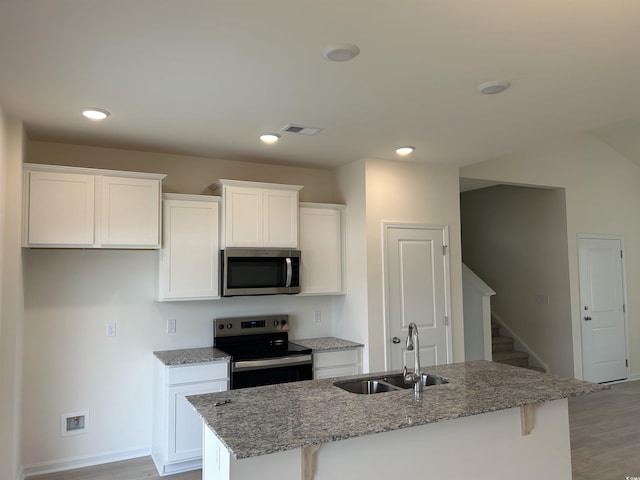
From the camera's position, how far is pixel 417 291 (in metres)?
4.61

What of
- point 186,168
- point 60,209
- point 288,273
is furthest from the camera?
point 186,168

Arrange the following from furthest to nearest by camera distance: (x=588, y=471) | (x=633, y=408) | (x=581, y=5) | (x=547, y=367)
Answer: (x=547, y=367) → (x=633, y=408) → (x=588, y=471) → (x=581, y=5)

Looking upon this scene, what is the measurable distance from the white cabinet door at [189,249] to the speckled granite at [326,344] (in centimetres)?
97

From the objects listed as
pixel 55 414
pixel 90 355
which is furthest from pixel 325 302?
pixel 55 414

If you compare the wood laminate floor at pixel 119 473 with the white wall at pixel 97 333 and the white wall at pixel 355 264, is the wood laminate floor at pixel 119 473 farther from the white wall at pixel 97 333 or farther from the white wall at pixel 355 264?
the white wall at pixel 355 264

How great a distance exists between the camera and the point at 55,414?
12.2 feet

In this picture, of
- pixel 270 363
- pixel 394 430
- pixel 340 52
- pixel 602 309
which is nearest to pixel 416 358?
pixel 394 430

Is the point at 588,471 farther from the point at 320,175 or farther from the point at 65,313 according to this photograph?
the point at 65,313

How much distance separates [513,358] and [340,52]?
17.9 ft

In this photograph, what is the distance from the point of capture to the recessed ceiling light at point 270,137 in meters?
3.67

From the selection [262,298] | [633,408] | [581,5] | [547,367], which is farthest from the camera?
[547,367]

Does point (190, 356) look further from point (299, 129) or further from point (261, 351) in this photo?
point (299, 129)

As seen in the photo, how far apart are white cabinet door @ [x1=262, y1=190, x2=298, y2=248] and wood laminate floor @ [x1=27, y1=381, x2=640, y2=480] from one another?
196 cm

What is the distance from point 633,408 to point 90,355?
555cm
